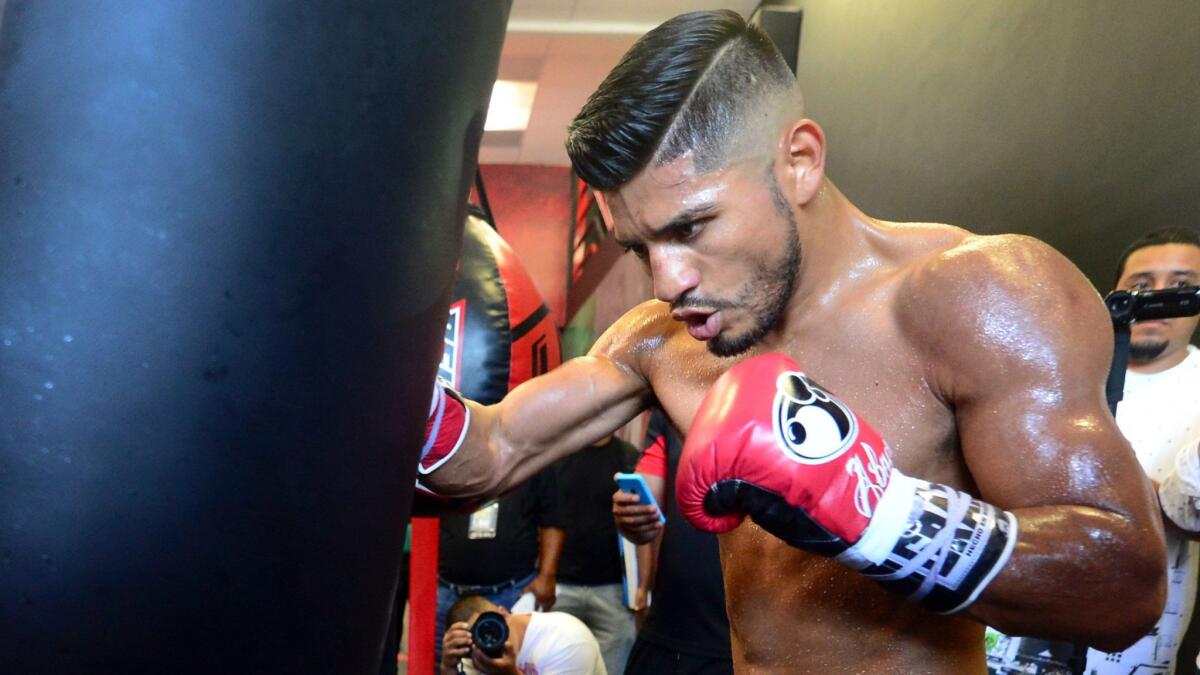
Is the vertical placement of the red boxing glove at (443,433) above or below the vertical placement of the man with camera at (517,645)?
above

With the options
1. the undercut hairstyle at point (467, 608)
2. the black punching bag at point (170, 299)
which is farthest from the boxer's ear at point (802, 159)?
the undercut hairstyle at point (467, 608)

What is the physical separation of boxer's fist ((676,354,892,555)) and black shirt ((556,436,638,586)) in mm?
3047

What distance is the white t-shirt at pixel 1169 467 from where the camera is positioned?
2098mm

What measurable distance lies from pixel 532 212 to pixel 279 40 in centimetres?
904

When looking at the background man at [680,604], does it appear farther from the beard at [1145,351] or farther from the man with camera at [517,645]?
the beard at [1145,351]

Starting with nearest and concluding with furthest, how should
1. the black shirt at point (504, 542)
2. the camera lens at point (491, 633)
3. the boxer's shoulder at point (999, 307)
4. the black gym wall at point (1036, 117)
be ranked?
the boxer's shoulder at point (999, 307), the black gym wall at point (1036, 117), the camera lens at point (491, 633), the black shirt at point (504, 542)

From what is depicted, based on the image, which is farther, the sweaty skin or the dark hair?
the dark hair

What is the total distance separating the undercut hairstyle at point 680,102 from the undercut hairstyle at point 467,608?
223cm

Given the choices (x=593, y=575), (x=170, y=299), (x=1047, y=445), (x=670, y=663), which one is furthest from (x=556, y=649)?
(x=170, y=299)

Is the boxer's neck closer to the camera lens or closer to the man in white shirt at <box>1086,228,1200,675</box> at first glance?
the man in white shirt at <box>1086,228,1200,675</box>

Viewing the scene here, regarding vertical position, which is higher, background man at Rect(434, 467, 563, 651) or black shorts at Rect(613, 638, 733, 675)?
black shorts at Rect(613, 638, 733, 675)

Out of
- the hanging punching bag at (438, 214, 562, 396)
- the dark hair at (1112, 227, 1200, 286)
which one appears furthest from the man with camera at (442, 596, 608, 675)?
the dark hair at (1112, 227, 1200, 286)

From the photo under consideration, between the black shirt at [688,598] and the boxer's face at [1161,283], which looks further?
the black shirt at [688,598]

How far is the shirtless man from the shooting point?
3.63 ft
